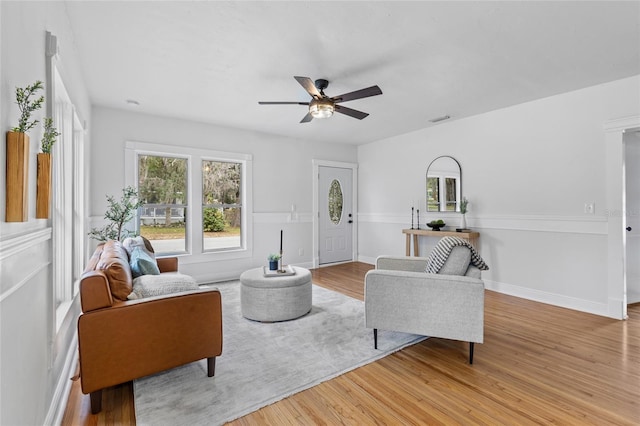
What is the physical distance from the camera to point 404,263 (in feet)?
11.1

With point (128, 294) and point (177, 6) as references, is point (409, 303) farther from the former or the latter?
point (177, 6)

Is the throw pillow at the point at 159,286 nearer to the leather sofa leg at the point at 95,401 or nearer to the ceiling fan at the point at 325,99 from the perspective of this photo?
the leather sofa leg at the point at 95,401

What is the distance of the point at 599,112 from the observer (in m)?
3.47

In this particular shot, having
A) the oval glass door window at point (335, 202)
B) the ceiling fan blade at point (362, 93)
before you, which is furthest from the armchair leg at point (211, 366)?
the oval glass door window at point (335, 202)

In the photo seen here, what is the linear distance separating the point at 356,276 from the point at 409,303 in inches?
113

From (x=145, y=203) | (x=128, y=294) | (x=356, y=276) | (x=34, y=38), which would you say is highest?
(x=34, y=38)

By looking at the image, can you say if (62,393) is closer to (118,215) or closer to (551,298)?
(118,215)

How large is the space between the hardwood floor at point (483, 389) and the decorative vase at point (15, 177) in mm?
1358

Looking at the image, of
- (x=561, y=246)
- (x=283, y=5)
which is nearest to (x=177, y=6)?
(x=283, y=5)

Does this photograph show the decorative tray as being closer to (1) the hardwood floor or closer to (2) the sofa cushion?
(1) the hardwood floor

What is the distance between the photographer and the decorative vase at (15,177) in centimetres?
113

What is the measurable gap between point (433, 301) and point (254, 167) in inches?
154

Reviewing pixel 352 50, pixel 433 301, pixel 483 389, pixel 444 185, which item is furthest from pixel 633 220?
pixel 352 50

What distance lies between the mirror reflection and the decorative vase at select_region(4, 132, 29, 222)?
16.2ft
